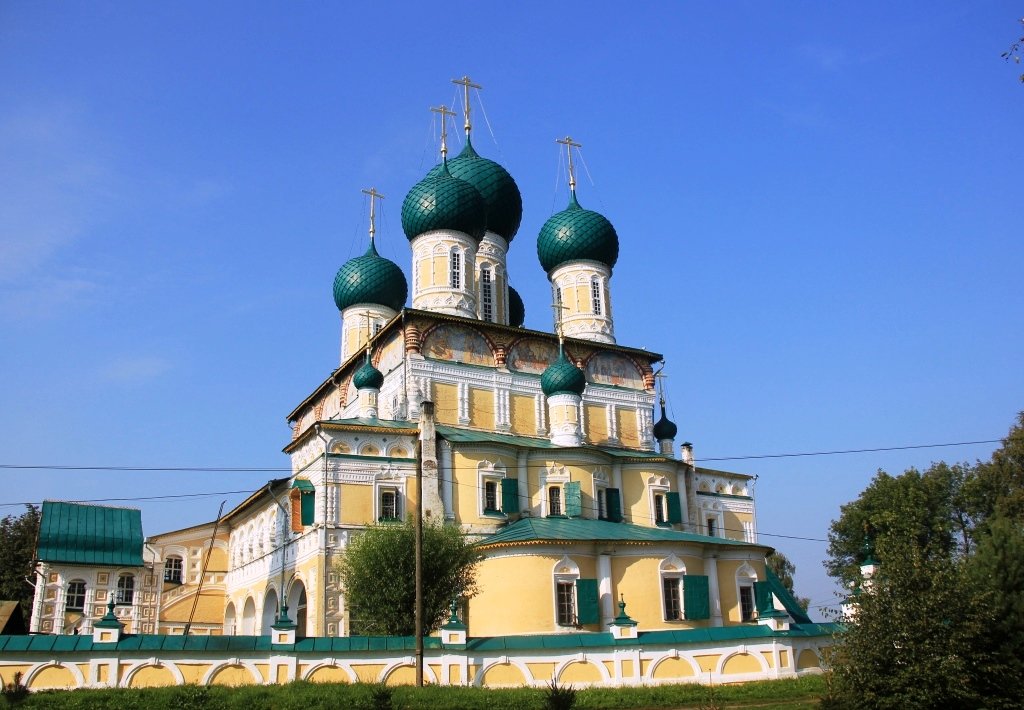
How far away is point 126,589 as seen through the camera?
99.6ft

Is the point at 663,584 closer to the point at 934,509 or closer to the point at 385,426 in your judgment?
the point at 385,426

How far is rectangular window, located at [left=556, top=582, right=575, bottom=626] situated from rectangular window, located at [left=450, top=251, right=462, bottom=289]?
457 inches

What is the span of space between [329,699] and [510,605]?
851cm

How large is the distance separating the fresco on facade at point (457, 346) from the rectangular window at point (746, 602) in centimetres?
994

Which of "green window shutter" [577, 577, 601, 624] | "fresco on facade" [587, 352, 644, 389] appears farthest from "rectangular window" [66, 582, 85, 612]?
"fresco on facade" [587, 352, 644, 389]

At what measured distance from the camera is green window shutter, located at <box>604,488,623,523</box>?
27281 mm

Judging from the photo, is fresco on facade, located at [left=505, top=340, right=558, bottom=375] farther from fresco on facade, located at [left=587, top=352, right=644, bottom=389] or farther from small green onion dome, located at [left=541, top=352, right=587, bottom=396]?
fresco on facade, located at [left=587, top=352, right=644, bottom=389]

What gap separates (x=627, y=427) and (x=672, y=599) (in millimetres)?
8556

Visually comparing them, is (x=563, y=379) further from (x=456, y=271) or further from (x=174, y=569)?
(x=174, y=569)

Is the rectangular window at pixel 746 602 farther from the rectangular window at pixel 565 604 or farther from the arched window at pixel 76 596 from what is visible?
the arched window at pixel 76 596

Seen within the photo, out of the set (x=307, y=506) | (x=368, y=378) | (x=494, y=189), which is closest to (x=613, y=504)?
(x=368, y=378)

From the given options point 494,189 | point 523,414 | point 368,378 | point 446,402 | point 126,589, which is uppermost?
point 494,189

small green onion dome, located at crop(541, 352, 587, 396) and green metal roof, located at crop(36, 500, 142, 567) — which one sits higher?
small green onion dome, located at crop(541, 352, 587, 396)

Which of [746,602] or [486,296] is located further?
[486,296]
